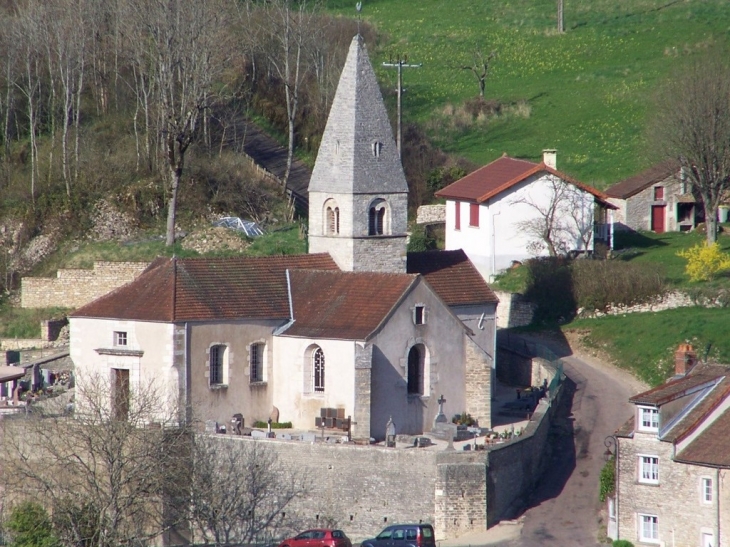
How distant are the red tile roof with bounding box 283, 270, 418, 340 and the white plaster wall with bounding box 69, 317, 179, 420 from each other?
456 centimetres

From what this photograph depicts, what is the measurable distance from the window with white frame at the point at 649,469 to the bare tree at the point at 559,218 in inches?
1082

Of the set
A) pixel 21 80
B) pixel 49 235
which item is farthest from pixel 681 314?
pixel 21 80

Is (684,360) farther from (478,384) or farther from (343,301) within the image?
(343,301)

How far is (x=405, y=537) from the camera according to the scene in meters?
52.9

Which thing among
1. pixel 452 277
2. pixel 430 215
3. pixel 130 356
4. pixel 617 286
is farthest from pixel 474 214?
A: pixel 130 356

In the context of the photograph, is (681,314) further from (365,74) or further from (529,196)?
(365,74)

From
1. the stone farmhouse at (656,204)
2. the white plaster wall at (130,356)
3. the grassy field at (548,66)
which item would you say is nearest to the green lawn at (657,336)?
the stone farmhouse at (656,204)

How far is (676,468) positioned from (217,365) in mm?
16596

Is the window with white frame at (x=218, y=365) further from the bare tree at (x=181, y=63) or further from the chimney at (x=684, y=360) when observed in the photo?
the bare tree at (x=181, y=63)

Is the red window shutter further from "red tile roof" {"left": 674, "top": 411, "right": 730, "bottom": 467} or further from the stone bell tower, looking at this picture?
"red tile roof" {"left": 674, "top": 411, "right": 730, "bottom": 467}

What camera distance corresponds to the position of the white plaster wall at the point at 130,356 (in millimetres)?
59719

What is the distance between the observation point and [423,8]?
126938 millimetres

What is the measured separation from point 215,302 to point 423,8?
228ft

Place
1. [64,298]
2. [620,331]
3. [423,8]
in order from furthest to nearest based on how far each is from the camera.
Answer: [423,8] < [64,298] < [620,331]
